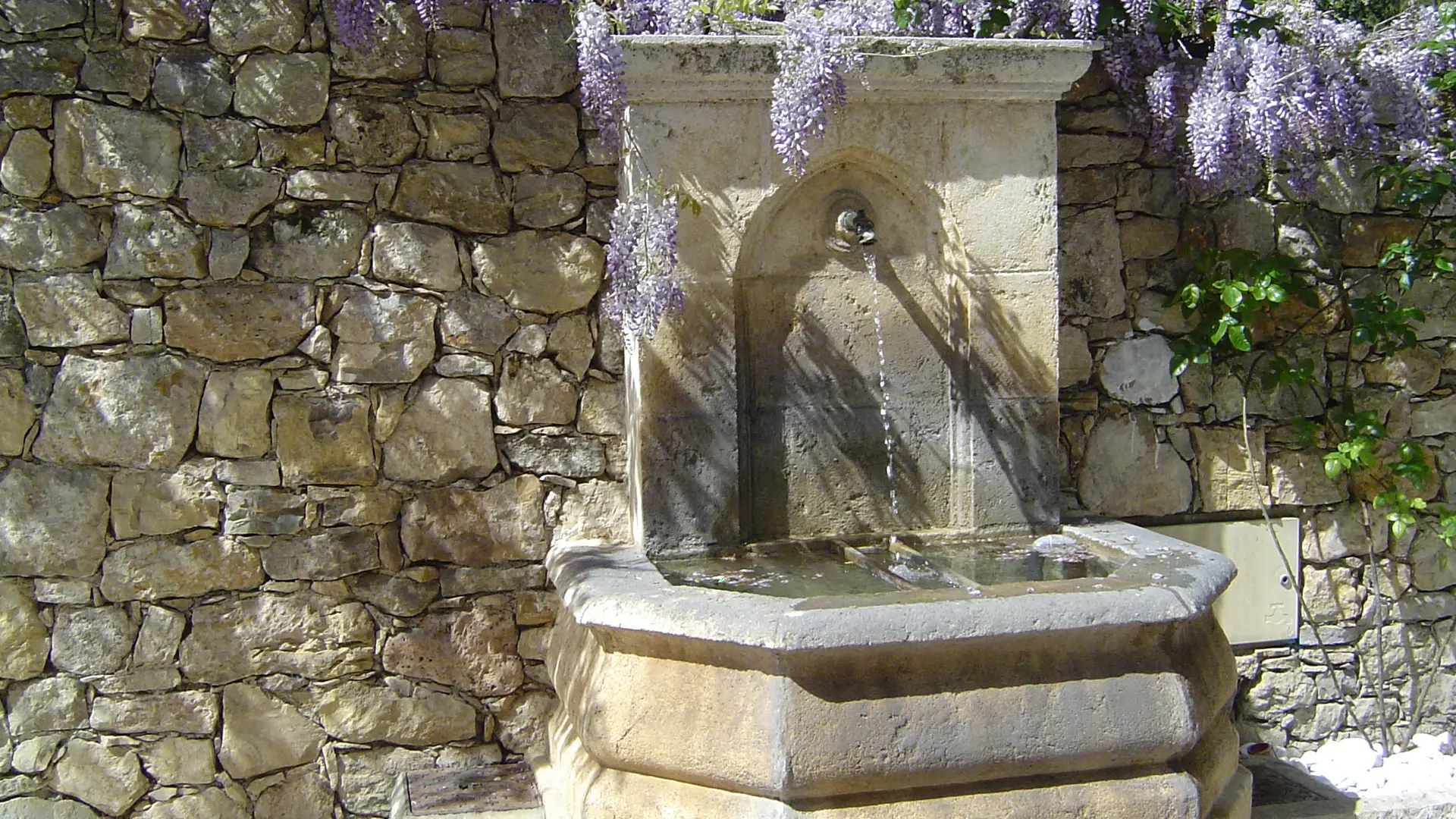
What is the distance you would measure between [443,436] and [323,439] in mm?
326

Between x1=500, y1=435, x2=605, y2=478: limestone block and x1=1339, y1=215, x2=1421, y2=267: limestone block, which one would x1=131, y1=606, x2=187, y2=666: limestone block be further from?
x1=1339, y1=215, x2=1421, y2=267: limestone block

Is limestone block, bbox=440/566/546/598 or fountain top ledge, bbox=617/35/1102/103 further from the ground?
fountain top ledge, bbox=617/35/1102/103

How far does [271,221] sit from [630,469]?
3.96 feet

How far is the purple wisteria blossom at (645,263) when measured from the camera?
313 cm

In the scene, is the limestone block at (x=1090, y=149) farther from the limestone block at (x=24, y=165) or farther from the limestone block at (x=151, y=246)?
the limestone block at (x=24, y=165)

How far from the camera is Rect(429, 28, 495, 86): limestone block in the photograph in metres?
3.37

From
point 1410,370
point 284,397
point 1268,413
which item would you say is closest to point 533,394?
point 284,397

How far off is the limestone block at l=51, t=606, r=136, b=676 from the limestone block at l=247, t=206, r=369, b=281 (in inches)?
40.8

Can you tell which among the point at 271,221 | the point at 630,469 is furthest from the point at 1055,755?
the point at 271,221

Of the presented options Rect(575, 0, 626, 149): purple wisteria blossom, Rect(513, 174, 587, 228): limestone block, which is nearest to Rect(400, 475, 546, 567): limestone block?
Rect(513, 174, 587, 228): limestone block

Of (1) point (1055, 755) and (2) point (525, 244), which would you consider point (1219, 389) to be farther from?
(2) point (525, 244)

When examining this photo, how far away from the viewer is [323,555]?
11.0 ft

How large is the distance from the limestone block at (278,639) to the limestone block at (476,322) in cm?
81

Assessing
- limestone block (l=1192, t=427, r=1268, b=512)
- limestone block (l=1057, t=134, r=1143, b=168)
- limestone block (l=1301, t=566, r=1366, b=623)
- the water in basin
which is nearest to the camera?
the water in basin
